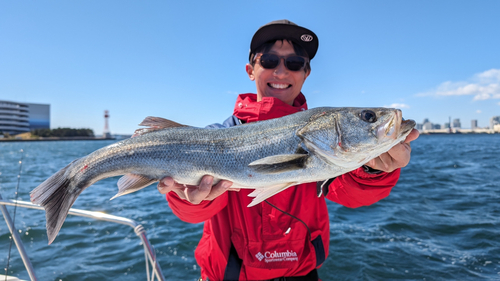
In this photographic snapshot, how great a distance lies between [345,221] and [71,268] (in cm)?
913

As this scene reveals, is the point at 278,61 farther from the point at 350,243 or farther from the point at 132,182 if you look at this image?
the point at 350,243

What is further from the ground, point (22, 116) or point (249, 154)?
point (22, 116)

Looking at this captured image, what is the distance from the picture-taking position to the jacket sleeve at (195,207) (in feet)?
10.4

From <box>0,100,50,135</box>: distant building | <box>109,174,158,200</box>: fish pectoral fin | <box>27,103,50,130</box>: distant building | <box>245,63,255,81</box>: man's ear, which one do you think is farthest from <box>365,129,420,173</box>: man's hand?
<box>27,103,50,130</box>: distant building

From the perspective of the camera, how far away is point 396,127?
8.09ft

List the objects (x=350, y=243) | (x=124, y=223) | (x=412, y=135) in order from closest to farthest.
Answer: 1. (x=412, y=135)
2. (x=124, y=223)
3. (x=350, y=243)

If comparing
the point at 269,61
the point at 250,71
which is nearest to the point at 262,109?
the point at 269,61

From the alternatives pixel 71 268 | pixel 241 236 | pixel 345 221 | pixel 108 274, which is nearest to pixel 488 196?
pixel 345 221

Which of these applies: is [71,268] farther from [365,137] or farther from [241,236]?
[365,137]

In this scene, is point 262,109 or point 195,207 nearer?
point 195,207

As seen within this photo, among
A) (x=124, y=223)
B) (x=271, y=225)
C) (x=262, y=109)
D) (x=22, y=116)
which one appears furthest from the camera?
(x=22, y=116)

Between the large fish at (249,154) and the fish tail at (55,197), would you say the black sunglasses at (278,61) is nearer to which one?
the large fish at (249,154)

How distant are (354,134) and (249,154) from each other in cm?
104

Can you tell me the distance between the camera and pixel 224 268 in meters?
3.32
